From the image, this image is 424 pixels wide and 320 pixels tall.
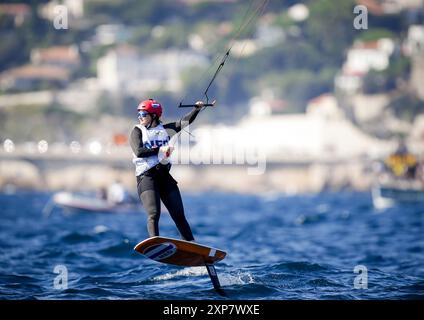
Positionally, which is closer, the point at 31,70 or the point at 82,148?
the point at 82,148

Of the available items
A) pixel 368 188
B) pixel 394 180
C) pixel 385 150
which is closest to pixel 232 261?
pixel 394 180

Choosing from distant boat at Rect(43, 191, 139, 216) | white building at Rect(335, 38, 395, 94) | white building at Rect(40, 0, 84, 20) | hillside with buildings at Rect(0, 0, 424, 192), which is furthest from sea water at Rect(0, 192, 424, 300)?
white building at Rect(40, 0, 84, 20)

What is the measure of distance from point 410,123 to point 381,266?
359 ft

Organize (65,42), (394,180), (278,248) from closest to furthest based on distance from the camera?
(278,248), (394,180), (65,42)

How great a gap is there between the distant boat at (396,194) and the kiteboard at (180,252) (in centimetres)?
4311

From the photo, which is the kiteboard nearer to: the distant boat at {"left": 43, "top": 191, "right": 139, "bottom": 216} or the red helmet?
the red helmet

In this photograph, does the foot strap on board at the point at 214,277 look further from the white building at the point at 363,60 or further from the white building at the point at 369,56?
the white building at the point at 369,56

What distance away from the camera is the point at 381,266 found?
57.8 ft

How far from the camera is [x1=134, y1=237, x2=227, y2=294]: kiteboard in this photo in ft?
43.5

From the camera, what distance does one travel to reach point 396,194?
190ft

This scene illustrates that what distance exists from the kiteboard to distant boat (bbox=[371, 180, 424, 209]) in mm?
43107

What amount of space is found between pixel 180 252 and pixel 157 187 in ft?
3.08

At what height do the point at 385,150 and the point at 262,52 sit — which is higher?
the point at 262,52

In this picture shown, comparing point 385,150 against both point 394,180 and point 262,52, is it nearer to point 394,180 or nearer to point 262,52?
point 262,52
